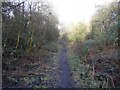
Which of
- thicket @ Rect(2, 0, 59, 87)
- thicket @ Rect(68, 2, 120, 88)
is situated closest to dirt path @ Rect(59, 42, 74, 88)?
thicket @ Rect(68, 2, 120, 88)

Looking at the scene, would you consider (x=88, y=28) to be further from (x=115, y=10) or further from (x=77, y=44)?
(x=115, y=10)

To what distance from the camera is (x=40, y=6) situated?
11664 mm

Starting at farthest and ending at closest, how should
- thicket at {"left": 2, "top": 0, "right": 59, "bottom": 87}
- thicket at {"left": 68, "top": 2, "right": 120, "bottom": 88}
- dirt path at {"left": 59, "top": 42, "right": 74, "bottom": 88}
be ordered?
thicket at {"left": 2, "top": 0, "right": 59, "bottom": 87} < thicket at {"left": 68, "top": 2, "right": 120, "bottom": 88} < dirt path at {"left": 59, "top": 42, "right": 74, "bottom": 88}

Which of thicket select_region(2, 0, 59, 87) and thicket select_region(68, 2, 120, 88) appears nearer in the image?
thicket select_region(68, 2, 120, 88)

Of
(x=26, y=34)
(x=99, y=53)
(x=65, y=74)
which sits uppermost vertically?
(x=26, y=34)

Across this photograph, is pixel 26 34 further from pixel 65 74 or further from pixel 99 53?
pixel 99 53

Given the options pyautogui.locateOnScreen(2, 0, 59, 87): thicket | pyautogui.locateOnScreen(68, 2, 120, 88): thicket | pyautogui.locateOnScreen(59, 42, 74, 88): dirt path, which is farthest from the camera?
pyautogui.locateOnScreen(2, 0, 59, 87): thicket

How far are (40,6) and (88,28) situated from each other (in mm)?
3850

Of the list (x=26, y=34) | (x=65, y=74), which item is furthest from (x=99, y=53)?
(x=26, y=34)

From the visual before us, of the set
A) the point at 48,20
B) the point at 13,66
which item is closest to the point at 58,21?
the point at 48,20

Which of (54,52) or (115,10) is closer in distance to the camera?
(115,10)

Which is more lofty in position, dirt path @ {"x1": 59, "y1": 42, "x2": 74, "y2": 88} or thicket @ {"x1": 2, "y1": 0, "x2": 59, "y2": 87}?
thicket @ {"x1": 2, "y1": 0, "x2": 59, "y2": 87}

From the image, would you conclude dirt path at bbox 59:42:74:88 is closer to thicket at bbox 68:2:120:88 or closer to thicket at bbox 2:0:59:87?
thicket at bbox 68:2:120:88

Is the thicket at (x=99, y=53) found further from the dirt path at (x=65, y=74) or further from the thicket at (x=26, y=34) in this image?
the thicket at (x=26, y=34)
